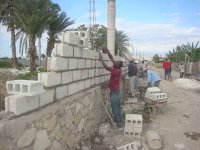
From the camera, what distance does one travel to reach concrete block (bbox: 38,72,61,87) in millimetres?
4434

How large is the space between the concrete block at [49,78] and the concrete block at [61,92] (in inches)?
4.6

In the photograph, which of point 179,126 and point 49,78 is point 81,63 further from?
point 179,126

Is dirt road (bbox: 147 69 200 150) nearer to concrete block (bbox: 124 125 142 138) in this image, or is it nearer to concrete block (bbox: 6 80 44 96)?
concrete block (bbox: 124 125 142 138)

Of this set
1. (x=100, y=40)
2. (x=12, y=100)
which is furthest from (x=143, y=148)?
(x=100, y=40)

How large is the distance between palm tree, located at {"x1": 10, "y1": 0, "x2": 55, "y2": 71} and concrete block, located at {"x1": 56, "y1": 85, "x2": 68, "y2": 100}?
50.5ft

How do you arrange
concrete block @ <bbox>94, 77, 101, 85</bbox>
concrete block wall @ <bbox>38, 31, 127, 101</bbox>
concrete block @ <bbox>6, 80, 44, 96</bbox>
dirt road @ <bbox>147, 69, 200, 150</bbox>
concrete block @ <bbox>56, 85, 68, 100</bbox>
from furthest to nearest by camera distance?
concrete block @ <bbox>94, 77, 101, 85</bbox>
dirt road @ <bbox>147, 69, 200, 150</bbox>
concrete block @ <bbox>56, 85, 68, 100</bbox>
concrete block wall @ <bbox>38, 31, 127, 101</bbox>
concrete block @ <bbox>6, 80, 44, 96</bbox>

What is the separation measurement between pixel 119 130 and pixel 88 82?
165 centimetres

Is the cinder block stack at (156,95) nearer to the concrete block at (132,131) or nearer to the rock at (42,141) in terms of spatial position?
the concrete block at (132,131)

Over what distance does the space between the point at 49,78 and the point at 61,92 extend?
2.01ft

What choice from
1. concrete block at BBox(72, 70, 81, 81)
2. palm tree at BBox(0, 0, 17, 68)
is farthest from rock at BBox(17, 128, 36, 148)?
palm tree at BBox(0, 0, 17, 68)

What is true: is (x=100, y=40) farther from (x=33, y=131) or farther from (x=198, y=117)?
(x=33, y=131)

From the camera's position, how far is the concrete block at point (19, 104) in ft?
11.7

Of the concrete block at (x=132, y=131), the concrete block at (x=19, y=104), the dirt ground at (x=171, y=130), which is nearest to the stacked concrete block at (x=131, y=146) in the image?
the dirt ground at (x=171, y=130)

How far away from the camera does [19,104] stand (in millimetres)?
3641
